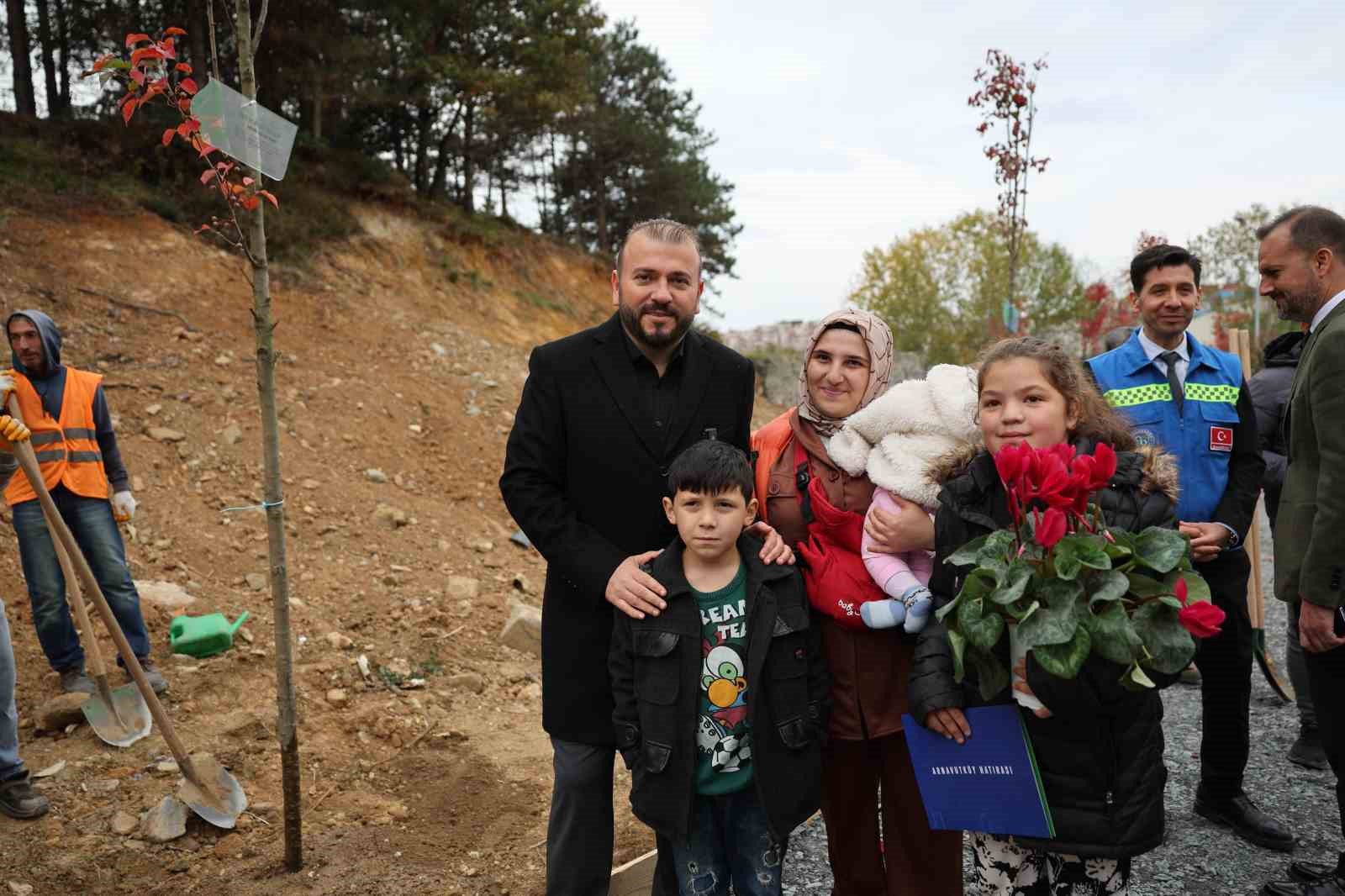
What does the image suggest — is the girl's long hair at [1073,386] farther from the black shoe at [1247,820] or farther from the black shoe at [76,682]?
the black shoe at [76,682]

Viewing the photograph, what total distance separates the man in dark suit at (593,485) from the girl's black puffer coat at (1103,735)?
88 centimetres

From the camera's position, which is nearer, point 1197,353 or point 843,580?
point 843,580

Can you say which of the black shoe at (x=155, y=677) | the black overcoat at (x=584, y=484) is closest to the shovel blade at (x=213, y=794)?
the black shoe at (x=155, y=677)

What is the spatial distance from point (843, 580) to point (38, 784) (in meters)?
3.82

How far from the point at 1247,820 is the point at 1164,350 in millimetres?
1864

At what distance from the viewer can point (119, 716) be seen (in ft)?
14.3

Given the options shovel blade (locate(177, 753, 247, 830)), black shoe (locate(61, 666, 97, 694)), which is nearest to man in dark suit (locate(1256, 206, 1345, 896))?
shovel blade (locate(177, 753, 247, 830))

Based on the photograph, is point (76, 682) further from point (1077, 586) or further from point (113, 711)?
point (1077, 586)

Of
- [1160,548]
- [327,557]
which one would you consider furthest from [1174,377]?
[327,557]

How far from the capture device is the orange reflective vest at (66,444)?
4.81 metres

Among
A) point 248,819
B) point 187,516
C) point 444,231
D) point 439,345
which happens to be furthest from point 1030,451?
point 444,231

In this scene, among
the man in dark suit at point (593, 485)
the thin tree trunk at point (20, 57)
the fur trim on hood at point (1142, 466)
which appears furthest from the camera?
the thin tree trunk at point (20, 57)

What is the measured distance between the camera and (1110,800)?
210 centimetres

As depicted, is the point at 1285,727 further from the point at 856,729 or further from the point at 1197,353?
the point at 856,729
